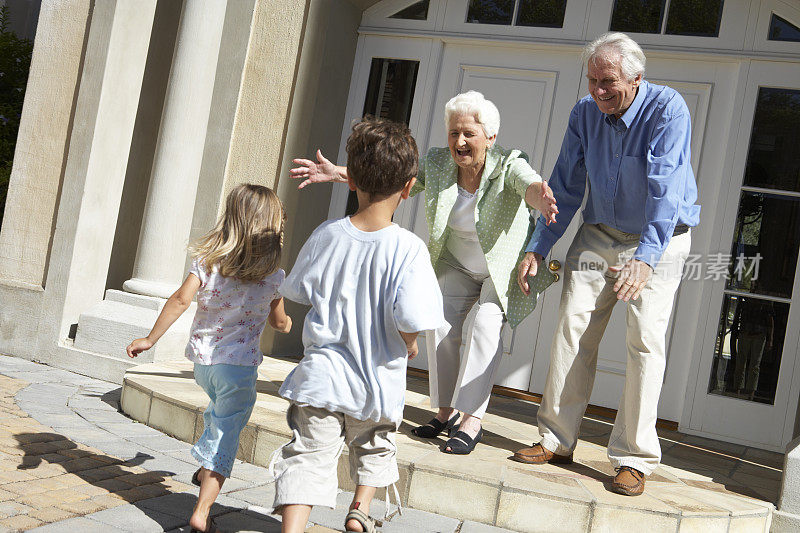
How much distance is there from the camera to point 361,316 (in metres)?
2.49

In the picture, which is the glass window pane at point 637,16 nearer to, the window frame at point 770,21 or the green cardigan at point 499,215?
the window frame at point 770,21

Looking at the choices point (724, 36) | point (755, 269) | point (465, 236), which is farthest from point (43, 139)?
point (755, 269)

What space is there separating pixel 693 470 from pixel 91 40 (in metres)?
4.62

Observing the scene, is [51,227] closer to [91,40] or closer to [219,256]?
[91,40]

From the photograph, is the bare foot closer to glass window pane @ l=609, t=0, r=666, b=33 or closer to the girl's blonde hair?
the girl's blonde hair

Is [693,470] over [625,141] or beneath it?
beneath

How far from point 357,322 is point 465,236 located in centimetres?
138

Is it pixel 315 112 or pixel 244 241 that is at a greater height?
pixel 315 112

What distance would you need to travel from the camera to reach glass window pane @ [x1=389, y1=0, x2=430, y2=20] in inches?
244

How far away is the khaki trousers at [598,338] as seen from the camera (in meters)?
3.32

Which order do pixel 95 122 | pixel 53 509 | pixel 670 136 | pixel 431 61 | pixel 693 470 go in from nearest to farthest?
pixel 53 509 < pixel 670 136 < pixel 693 470 < pixel 95 122 < pixel 431 61

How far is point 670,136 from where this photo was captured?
10.6 feet

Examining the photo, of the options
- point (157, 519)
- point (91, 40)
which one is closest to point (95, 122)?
point (91, 40)

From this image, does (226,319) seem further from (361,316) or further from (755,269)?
(755,269)
